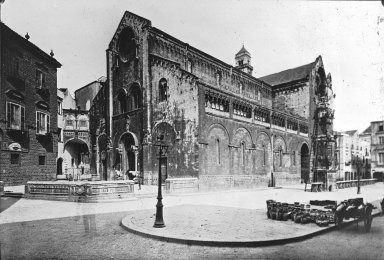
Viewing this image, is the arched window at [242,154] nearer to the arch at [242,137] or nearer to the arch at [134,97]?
the arch at [242,137]

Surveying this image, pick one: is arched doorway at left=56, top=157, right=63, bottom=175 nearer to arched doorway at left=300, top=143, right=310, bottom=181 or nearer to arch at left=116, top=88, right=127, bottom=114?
arch at left=116, top=88, right=127, bottom=114

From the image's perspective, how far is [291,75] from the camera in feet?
156

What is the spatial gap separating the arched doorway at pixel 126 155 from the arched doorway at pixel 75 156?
36.9 feet

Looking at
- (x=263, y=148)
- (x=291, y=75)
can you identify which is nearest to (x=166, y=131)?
(x=263, y=148)

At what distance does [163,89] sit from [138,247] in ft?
67.2

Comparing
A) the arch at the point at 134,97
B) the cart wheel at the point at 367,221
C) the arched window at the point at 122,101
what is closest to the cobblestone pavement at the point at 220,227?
the cart wheel at the point at 367,221

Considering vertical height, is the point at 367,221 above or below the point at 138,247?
above

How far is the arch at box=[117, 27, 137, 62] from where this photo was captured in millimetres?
29275

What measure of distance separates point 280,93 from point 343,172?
934 inches

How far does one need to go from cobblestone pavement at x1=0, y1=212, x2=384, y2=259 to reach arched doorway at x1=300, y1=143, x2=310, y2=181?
3288 cm

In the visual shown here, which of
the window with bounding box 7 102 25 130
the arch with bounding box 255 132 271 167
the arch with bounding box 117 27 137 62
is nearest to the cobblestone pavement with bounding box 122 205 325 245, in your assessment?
the window with bounding box 7 102 25 130

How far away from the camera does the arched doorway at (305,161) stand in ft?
134

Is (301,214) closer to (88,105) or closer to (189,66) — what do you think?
(189,66)

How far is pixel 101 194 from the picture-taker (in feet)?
Answer: 51.7
